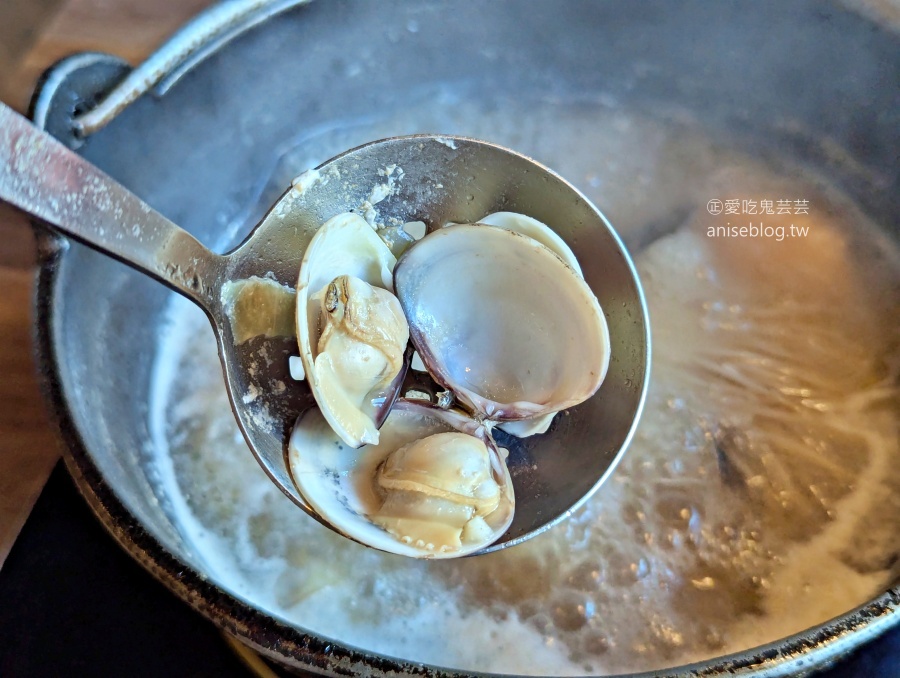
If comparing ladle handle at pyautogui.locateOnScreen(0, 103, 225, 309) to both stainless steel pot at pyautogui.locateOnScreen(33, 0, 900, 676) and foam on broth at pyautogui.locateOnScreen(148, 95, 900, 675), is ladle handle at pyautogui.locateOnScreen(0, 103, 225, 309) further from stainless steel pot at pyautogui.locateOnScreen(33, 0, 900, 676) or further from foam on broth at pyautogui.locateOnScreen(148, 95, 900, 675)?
foam on broth at pyautogui.locateOnScreen(148, 95, 900, 675)

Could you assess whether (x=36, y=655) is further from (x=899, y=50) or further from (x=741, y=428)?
(x=899, y=50)

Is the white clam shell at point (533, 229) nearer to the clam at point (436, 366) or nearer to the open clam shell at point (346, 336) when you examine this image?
the clam at point (436, 366)

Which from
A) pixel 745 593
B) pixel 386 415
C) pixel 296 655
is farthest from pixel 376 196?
pixel 745 593

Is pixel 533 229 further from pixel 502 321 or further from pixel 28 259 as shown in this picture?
pixel 28 259

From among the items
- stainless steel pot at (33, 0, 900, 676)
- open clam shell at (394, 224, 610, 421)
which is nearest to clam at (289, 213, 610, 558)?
open clam shell at (394, 224, 610, 421)

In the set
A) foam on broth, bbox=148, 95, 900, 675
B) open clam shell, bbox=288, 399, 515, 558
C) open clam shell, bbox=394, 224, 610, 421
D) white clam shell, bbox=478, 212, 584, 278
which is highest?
white clam shell, bbox=478, 212, 584, 278

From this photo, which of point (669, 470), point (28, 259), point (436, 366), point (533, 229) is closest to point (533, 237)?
point (533, 229)

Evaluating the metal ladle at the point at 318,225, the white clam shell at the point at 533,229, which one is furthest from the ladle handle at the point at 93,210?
the white clam shell at the point at 533,229

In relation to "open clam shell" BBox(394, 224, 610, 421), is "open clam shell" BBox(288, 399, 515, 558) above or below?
below
